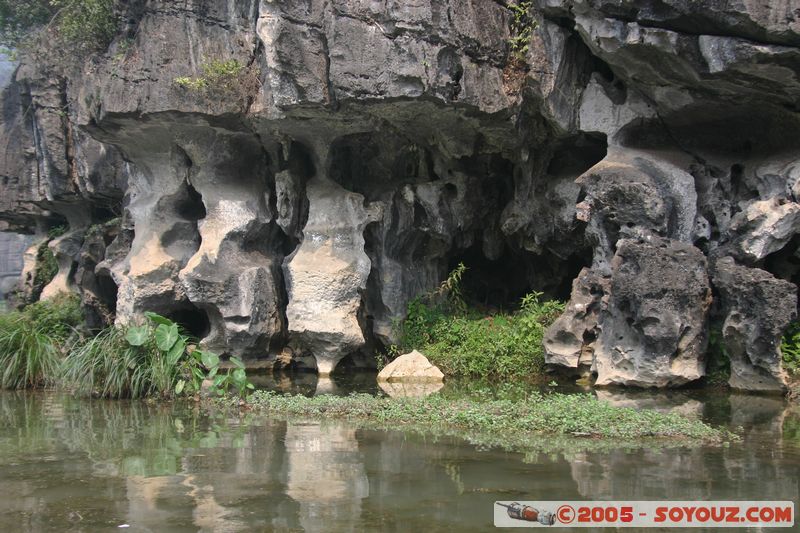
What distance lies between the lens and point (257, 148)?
48.1ft

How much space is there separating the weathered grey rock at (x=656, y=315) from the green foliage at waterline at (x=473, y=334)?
1.70 m

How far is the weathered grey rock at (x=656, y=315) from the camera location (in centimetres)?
1095

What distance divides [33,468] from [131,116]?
839 cm

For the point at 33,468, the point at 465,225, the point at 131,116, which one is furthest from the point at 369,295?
the point at 33,468

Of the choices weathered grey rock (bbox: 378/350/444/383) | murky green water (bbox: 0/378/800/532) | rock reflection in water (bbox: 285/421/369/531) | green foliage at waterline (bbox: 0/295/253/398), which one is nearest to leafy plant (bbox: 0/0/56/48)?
green foliage at waterline (bbox: 0/295/253/398)

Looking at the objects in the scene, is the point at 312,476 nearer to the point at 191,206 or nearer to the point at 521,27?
the point at 521,27

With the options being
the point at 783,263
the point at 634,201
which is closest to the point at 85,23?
the point at 634,201

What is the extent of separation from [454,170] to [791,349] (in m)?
6.12

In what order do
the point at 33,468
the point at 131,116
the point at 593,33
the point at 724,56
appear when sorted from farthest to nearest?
1. the point at 131,116
2. the point at 593,33
3. the point at 724,56
4. the point at 33,468

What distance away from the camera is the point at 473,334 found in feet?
45.2

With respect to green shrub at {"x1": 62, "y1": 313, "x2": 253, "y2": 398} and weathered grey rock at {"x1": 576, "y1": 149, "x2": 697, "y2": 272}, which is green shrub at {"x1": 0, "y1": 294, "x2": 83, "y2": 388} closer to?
green shrub at {"x1": 62, "y1": 313, "x2": 253, "y2": 398}

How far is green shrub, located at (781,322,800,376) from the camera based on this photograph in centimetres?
1100

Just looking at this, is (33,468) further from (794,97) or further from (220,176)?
(794,97)

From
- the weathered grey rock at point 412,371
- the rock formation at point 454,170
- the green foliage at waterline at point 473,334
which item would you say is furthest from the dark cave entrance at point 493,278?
the weathered grey rock at point 412,371
